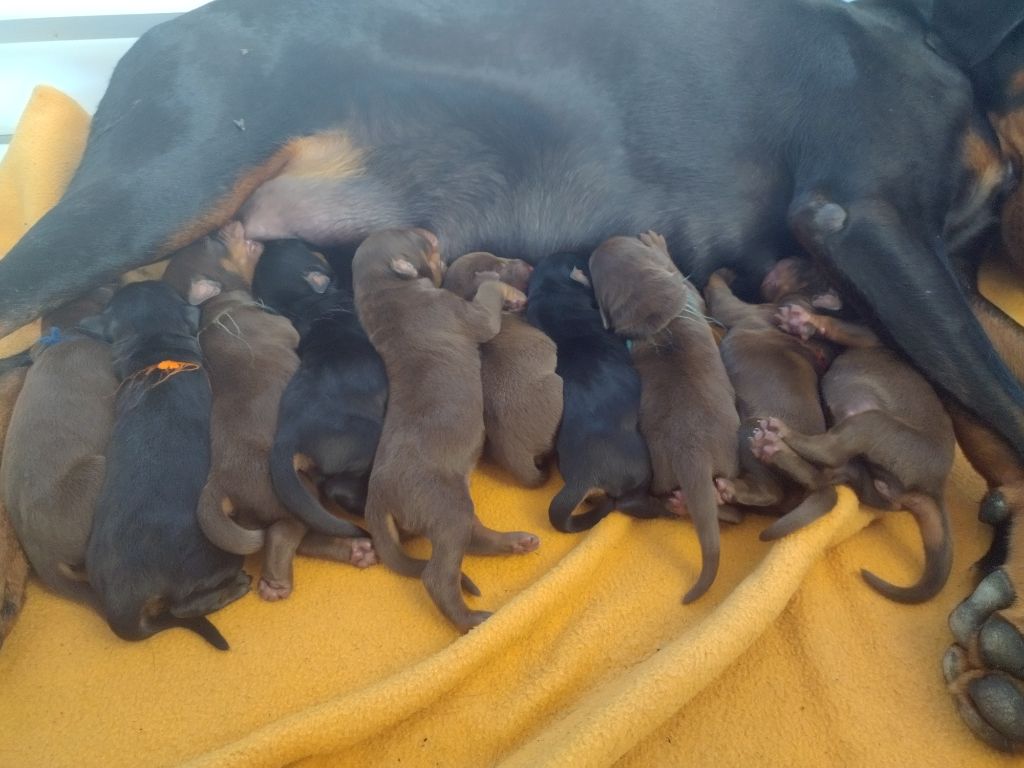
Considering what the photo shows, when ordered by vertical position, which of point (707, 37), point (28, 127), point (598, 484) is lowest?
point (598, 484)

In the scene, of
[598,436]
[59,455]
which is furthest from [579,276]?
[59,455]

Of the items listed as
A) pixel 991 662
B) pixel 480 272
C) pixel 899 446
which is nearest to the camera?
pixel 991 662

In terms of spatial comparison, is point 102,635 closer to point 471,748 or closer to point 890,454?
point 471,748

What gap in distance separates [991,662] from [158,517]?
1.50 m

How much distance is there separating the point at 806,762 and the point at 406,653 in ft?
2.32

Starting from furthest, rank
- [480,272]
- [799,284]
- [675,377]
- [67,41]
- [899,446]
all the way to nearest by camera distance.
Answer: [67,41]
[480,272]
[799,284]
[675,377]
[899,446]

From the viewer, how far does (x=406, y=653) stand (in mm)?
1410

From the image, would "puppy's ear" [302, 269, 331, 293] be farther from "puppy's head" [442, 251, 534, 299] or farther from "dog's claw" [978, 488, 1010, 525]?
"dog's claw" [978, 488, 1010, 525]

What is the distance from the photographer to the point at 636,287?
1.89 m

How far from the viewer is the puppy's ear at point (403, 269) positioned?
1.92 m

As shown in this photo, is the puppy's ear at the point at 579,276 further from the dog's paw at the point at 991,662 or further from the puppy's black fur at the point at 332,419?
the dog's paw at the point at 991,662

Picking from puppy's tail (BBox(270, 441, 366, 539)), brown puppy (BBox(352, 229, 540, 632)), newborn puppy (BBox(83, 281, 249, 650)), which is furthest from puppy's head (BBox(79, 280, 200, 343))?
puppy's tail (BBox(270, 441, 366, 539))

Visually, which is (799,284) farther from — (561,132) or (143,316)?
(143,316)

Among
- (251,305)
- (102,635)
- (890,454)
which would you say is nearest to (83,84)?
(251,305)
